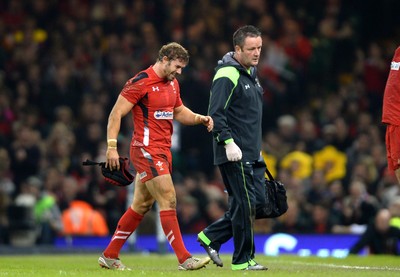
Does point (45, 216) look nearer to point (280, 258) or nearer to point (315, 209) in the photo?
point (315, 209)

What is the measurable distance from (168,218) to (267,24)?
13161 mm

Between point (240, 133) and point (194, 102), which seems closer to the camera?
point (240, 133)

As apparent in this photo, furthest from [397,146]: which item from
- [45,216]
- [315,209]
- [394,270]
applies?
[45,216]

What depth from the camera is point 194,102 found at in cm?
2297

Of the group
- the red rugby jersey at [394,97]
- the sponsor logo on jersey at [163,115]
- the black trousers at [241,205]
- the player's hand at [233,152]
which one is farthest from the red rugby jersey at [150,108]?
the red rugby jersey at [394,97]

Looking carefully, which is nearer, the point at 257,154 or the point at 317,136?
the point at 257,154

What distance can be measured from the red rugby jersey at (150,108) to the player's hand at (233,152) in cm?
88

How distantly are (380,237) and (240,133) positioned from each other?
271 inches

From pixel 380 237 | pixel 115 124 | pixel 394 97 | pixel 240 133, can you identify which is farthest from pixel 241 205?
pixel 380 237

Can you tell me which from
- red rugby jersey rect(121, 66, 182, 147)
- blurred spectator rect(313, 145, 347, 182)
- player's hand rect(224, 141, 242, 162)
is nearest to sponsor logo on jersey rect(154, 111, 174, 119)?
red rugby jersey rect(121, 66, 182, 147)

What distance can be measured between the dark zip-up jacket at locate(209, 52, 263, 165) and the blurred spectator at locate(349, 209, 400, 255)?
641 centimetres

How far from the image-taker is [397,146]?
39.9 ft

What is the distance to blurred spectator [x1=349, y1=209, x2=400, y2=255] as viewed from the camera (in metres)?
17.8

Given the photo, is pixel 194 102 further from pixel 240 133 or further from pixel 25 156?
pixel 240 133
